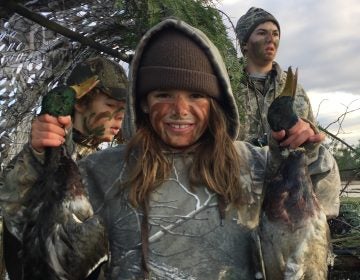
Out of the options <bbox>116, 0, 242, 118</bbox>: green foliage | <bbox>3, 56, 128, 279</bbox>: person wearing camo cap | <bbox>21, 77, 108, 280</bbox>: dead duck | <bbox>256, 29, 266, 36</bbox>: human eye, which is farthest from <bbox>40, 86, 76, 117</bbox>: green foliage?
<bbox>256, 29, 266, 36</bbox>: human eye

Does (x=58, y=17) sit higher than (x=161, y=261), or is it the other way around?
(x=58, y=17)

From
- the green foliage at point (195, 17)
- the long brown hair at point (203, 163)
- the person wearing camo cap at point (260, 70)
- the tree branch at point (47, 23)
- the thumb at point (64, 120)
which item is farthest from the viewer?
the person wearing camo cap at point (260, 70)

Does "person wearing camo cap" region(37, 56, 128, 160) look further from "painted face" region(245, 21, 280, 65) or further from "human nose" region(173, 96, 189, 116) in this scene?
"painted face" region(245, 21, 280, 65)

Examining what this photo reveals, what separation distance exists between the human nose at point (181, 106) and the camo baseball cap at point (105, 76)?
1.01m

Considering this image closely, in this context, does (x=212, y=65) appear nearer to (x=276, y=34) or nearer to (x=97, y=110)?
(x=97, y=110)

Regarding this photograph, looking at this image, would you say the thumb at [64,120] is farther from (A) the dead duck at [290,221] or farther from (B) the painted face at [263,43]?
(B) the painted face at [263,43]

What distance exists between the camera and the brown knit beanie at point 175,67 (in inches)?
91.7

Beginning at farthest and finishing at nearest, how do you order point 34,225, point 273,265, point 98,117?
point 98,117 → point 34,225 → point 273,265

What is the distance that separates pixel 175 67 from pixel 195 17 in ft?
2.38

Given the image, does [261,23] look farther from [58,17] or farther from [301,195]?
[301,195]

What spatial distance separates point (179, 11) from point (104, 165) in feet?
2.98

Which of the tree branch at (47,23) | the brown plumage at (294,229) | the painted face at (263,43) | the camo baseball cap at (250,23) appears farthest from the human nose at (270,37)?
the brown plumage at (294,229)

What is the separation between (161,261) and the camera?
7.28 ft

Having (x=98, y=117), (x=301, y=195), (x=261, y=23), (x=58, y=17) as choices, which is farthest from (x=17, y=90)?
(x=301, y=195)
